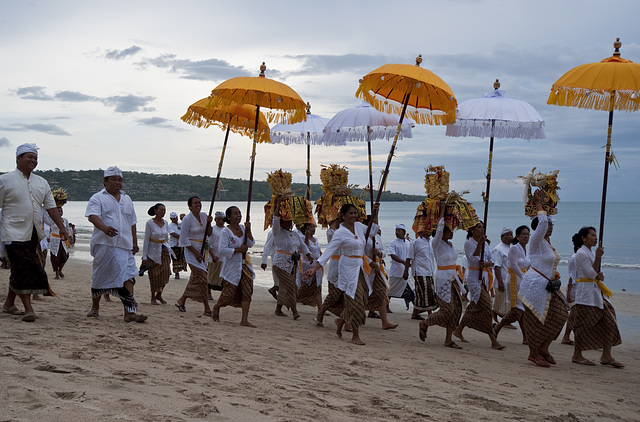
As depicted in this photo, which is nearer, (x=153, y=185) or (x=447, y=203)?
(x=447, y=203)

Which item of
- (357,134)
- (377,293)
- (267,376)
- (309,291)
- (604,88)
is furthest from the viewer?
(357,134)

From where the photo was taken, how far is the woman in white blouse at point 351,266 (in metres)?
8.09

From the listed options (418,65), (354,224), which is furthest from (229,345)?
(418,65)

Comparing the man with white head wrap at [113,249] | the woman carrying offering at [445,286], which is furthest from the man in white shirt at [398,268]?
the man with white head wrap at [113,249]

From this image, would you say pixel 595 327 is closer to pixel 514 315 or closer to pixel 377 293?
pixel 514 315

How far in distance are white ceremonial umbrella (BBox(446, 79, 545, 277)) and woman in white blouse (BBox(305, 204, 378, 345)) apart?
2.21 meters

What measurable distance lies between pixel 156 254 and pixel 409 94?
5.37m

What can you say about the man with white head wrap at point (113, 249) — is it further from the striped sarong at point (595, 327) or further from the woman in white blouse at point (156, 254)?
the striped sarong at point (595, 327)

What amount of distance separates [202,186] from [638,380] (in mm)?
73311

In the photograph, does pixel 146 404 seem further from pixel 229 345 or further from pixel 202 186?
pixel 202 186

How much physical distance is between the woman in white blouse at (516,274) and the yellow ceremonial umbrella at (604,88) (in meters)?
1.89

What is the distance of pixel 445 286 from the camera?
8352mm

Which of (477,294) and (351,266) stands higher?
(351,266)

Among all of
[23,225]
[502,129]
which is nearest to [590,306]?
[502,129]
